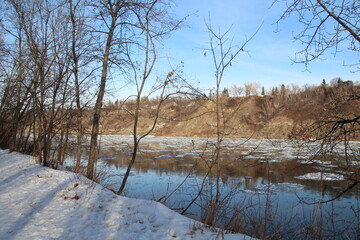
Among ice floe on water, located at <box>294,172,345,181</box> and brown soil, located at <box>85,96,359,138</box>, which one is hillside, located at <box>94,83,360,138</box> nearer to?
brown soil, located at <box>85,96,359,138</box>

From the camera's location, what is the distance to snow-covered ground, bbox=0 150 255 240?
12.5 feet

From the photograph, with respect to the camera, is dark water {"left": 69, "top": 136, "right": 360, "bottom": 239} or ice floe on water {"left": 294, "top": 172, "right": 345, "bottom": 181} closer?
dark water {"left": 69, "top": 136, "right": 360, "bottom": 239}

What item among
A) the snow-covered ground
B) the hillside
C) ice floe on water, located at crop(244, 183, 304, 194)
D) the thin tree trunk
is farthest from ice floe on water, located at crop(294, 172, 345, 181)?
the thin tree trunk

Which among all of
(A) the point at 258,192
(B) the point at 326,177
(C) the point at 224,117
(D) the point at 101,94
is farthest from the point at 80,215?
(B) the point at 326,177

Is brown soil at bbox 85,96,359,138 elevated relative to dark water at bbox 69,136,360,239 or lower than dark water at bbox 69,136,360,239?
elevated

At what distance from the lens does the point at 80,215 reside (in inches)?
177

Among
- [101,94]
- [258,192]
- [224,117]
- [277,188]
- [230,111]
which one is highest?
[101,94]

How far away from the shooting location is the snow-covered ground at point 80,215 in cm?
381

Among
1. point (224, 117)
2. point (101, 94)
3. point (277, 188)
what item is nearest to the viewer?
point (224, 117)

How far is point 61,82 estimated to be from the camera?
29.8 ft

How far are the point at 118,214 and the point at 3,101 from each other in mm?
13794

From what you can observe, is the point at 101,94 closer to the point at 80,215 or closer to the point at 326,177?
the point at 80,215

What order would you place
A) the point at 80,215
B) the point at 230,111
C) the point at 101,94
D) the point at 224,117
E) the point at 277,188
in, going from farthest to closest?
the point at 277,188, the point at 230,111, the point at 101,94, the point at 224,117, the point at 80,215

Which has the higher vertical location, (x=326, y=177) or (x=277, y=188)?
(x=326, y=177)
